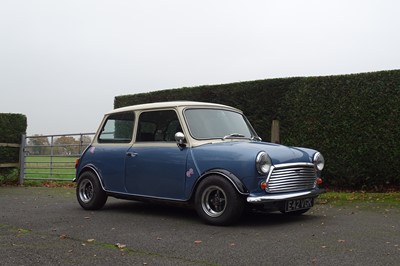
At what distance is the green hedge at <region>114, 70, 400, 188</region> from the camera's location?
31.1 ft

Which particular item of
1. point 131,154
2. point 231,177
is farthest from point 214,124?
point 131,154

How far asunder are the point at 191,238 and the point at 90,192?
→ 3.25 meters

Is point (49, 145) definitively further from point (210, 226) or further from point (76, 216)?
point (210, 226)

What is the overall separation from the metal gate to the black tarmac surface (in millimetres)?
7098

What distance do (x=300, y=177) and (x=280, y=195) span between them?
525 mm

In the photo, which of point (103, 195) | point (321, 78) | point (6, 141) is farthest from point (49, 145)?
point (321, 78)

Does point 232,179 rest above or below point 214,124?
below

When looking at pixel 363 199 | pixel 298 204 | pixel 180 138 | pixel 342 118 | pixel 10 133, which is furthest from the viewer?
pixel 10 133

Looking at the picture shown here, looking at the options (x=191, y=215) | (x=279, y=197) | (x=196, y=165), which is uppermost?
(x=196, y=165)

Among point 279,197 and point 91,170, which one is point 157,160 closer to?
point 91,170

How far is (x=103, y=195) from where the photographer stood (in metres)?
7.61

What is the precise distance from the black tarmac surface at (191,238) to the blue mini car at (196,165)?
0.33 m

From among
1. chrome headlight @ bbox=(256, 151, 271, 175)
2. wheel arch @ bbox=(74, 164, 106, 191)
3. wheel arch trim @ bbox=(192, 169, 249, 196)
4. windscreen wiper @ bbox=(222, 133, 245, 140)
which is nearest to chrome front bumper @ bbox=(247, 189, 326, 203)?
wheel arch trim @ bbox=(192, 169, 249, 196)

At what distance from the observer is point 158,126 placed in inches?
278
